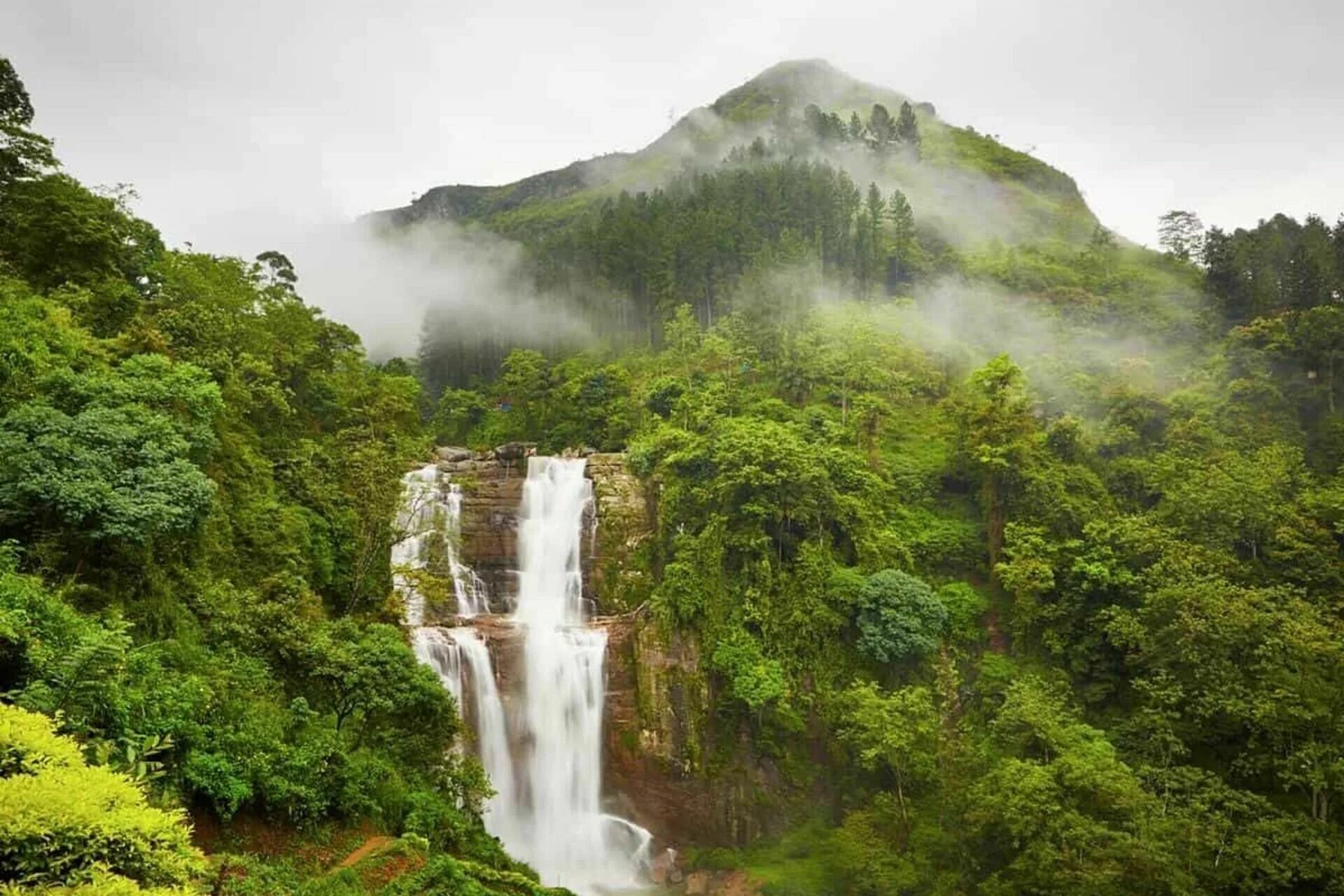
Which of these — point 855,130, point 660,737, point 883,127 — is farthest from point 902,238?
point 660,737

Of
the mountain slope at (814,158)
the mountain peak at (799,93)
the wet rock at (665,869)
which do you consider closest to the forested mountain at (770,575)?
the wet rock at (665,869)

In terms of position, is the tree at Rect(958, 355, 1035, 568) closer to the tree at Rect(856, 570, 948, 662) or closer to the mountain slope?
the tree at Rect(856, 570, 948, 662)

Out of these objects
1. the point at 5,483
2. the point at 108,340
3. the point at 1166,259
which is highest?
the point at 1166,259

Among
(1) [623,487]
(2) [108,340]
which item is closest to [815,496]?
(1) [623,487]

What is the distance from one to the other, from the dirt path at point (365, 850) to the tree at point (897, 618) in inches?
740

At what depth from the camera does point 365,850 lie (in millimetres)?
13867

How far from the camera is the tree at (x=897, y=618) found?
2770cm

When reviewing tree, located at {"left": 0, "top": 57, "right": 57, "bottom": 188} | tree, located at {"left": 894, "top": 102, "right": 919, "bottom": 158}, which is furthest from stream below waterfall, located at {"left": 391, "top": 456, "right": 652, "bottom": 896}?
tree, located at {"left": 894, "top": 102, "right": 919, "bottom": 158}

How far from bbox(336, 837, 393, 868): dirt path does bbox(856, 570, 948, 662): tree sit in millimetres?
18792

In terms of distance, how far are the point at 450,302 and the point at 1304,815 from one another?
73244 mm

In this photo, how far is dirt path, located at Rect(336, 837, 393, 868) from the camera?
13109 millimetres

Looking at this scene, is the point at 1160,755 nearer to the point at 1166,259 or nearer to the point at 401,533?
the point at 401,533

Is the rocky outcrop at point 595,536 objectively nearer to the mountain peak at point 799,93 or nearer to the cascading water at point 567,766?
the cascading water at point 567,766

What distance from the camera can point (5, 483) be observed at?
1336 cm
